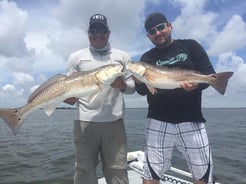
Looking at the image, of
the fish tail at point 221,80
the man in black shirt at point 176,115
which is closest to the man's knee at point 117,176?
the man in black shirt at point 176,115

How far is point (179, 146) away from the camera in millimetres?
5160

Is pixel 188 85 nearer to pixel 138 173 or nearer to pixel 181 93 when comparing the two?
pixel 181 93

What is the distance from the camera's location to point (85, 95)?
530cm

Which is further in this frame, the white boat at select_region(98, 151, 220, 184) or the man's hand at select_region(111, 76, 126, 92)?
the white boat at select_region(98, 151, 220, 184)

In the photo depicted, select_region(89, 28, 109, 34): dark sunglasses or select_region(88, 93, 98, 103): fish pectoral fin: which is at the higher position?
select_region(89, 28, 109, 34): dark sunglasses

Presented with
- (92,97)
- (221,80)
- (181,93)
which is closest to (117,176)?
(92,97)

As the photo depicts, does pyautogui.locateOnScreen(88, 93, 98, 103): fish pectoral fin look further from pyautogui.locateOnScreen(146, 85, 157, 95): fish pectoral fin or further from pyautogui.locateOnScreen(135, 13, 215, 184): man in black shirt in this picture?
pyautogui.locateOnScreen(146, 85, 157, 95): fish pectoral fin

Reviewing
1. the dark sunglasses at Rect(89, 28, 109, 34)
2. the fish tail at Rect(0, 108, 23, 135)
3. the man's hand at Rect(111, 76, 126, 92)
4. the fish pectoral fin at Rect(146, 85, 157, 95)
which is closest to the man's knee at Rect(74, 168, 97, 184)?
the fish tail at Rect(0, 108, 23, 135)

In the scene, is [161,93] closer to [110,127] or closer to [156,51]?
[156,51]

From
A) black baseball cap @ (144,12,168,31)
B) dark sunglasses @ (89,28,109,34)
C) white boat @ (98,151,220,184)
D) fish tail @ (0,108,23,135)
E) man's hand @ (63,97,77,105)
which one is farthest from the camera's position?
white boat @ (98,151,220,184)

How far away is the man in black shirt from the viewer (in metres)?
4.96

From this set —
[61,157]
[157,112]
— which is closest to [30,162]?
[61,157]

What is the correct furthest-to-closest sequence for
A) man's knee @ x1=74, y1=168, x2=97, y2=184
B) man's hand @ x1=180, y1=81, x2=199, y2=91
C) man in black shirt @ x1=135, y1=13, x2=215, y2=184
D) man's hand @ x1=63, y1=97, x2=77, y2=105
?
man's knee @ x1=74, y1=168, x2=97, y2=184, man's hand @ x1=63, y1=97, x2=77, y2=105, man in black shirt @ x1=135, y1=13, x2=215, y2=184, man's hand @ x1=180, y1=81, x2=199, y2=91

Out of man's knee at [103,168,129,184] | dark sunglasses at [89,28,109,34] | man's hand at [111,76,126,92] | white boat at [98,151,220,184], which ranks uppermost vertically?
dark sunglasses at [89,28,109,34]
